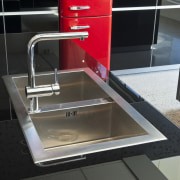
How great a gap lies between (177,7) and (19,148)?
3.67 m

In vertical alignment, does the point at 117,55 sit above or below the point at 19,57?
below

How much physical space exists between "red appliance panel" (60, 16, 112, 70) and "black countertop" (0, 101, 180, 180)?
2.49 meters

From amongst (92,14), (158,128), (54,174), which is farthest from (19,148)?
(92,14)

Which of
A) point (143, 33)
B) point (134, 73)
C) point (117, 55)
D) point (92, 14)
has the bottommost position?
point (134, 73)

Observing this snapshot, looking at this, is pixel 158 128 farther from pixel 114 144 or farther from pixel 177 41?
pixel 177 41

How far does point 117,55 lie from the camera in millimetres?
4258

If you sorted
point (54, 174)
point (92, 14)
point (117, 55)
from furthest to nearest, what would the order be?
point (117, 55) → point (92, 14) → point (54, 174)

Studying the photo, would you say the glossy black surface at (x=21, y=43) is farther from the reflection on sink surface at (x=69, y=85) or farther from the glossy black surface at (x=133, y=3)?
the glossy black surface at (x=133, y=3)

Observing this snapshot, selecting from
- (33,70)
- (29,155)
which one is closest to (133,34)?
(33,70)

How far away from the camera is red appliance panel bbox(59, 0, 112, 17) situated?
359 cm

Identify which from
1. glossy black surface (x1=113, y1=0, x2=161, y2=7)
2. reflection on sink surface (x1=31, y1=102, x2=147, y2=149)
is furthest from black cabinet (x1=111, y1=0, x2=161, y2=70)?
reflection on sink surface (x1=31, y1=102, x2=147, y2=149)

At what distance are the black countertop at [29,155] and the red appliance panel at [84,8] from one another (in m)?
2.47

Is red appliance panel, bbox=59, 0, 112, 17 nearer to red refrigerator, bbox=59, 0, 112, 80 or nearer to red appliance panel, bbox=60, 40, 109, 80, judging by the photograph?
red refrigerator, bbox=59, 0, 112, 80

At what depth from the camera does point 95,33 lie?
3818 millimetres
